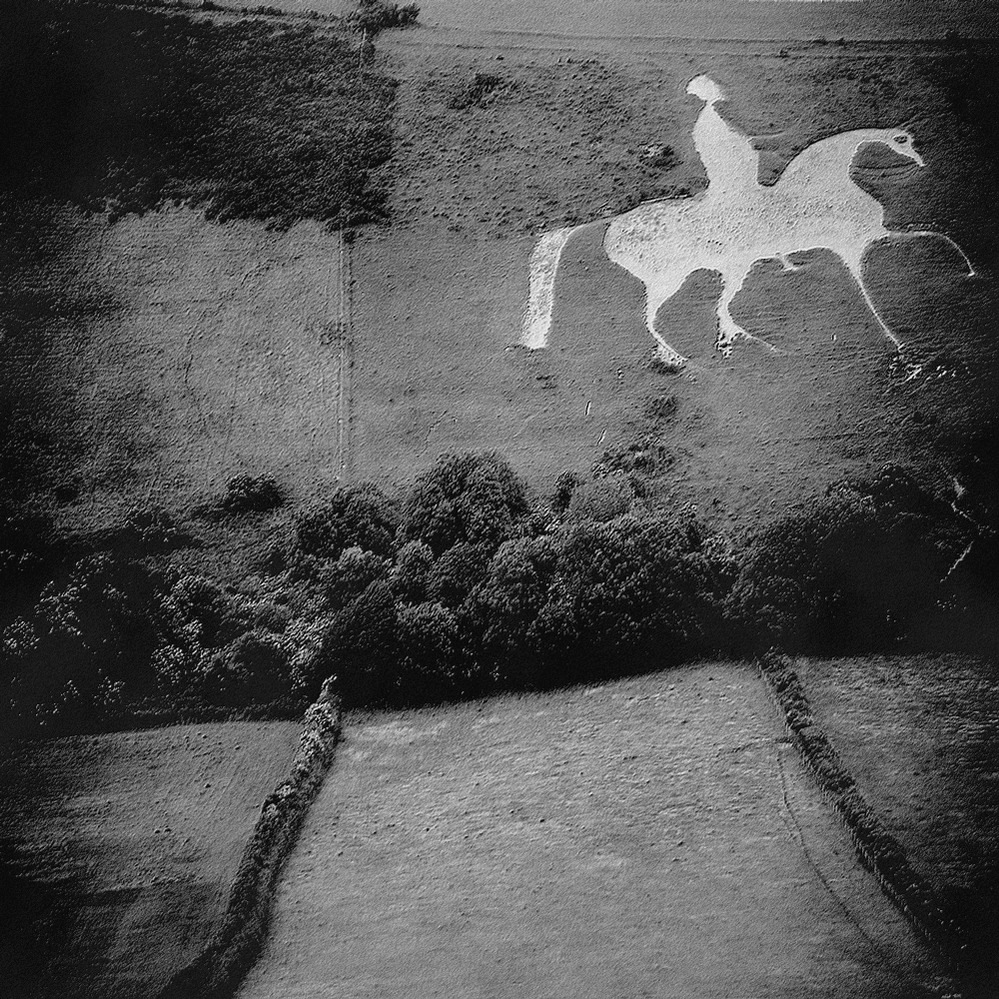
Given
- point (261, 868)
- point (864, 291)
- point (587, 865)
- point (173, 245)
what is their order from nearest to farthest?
point (587, 865) < point (261, 868) < point (864, 291) < point (173, 245)

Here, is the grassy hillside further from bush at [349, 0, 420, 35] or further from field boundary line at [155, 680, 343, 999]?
field boundary line at [155, 680, 343, 999]

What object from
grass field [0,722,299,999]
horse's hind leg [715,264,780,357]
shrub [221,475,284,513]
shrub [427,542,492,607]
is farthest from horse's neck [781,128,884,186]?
grass field [0,722,299,999]

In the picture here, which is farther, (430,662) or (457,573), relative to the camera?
(457,573)

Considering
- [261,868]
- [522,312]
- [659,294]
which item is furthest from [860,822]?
[522,312]

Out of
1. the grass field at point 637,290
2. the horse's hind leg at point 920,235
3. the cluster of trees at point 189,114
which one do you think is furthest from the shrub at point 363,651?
the horse's hind leg at point 920,235

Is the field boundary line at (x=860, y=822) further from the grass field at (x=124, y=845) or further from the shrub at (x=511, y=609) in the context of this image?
the grass field at (x=124, y=845)

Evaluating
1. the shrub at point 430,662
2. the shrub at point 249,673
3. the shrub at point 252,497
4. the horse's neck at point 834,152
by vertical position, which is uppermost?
the horse's neck at point 834,152

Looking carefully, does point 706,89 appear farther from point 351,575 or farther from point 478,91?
point 351,575
